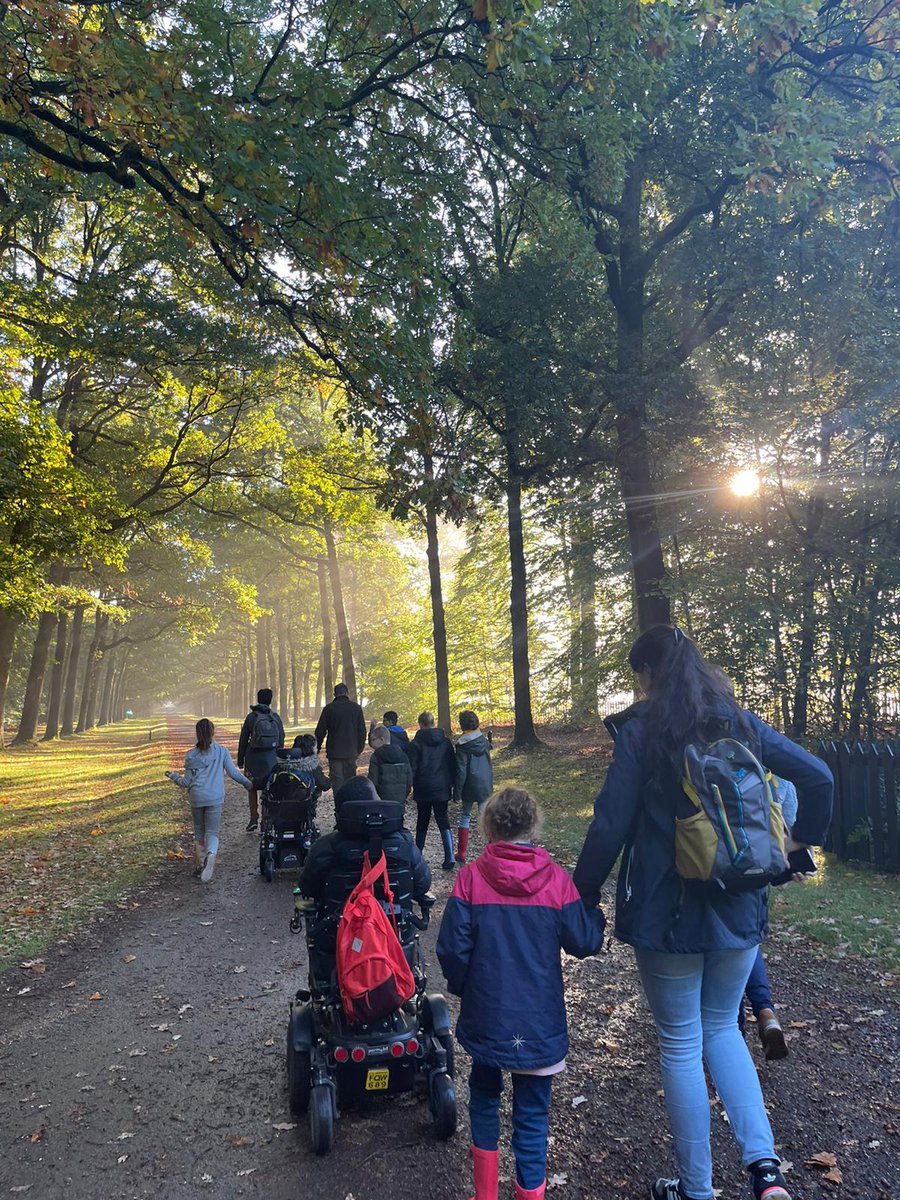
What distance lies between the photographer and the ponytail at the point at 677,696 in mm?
2910

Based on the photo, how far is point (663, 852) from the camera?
2.89 meters

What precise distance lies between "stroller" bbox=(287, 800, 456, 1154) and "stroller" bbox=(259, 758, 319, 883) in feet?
14.8

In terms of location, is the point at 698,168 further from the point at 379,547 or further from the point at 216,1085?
the point at 379,547

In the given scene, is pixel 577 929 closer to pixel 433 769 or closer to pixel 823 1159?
pixel 823 1159

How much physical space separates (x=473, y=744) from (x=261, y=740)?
3.37 m

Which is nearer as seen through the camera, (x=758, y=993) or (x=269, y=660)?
(x=758, y=993)

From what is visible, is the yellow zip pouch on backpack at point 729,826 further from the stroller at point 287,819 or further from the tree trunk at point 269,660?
the tree trunk at point 269,660

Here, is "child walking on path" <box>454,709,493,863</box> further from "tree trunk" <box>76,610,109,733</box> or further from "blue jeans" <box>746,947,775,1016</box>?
"tree trunk" <box>76,610,109,733</box>

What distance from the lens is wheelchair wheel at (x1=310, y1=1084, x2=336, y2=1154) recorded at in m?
3.52

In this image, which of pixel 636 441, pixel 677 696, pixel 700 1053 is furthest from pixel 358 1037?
pixel 636 441

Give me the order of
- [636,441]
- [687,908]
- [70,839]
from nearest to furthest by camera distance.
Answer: [687,908], [70,839], [636,441]

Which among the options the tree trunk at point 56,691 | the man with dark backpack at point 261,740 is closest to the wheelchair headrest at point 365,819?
the man with dark backpack at point 261,740

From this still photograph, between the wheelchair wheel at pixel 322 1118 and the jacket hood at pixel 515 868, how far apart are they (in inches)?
60.3

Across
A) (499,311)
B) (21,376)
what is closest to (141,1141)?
(499,311)
